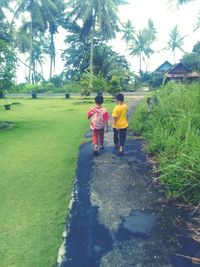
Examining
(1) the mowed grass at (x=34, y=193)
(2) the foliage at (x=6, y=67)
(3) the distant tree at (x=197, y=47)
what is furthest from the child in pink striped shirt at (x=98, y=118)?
(3) the distant tree at (x=197, y=47)

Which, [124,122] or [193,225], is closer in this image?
[193,225]

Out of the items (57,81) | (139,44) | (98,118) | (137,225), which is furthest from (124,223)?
(139,44)

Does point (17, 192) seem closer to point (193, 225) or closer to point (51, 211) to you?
point (51, 211)

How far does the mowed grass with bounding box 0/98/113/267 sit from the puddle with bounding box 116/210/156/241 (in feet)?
2.58

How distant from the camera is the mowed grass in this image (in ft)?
11.3

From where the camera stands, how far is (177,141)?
5.07m

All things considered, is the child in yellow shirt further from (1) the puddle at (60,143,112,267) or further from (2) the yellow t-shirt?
(1) the puddle at (60,143,112,267)

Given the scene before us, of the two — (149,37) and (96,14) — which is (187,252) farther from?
(149,37)

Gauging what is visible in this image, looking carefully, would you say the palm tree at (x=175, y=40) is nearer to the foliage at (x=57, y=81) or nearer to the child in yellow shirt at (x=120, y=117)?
the foliage at (x=57, y=81)

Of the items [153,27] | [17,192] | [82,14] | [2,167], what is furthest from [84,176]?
[153,27]

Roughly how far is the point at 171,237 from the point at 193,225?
1.24 feet

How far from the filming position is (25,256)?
3.31 metres

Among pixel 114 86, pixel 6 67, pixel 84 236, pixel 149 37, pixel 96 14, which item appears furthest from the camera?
pixel 149 37

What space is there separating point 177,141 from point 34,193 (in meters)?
2.53
